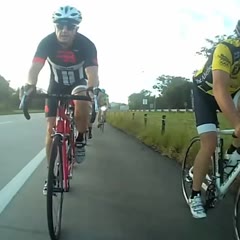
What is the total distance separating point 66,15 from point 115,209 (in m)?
2.38

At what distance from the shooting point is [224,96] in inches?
178

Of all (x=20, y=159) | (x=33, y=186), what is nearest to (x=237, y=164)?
(x=33, y=186)

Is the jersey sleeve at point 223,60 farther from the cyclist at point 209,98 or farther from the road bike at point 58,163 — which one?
the road bike at point 58,163

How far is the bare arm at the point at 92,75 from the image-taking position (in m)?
5.68

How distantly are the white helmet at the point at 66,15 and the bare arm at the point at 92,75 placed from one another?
58 centimetres

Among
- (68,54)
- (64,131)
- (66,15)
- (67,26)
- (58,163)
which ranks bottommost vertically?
(58,163)

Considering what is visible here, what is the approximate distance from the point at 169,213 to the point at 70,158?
1.34m

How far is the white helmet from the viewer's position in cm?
550

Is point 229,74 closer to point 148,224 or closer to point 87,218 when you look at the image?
point 148,224

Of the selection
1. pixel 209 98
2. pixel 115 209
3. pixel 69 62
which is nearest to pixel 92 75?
pixel 69 62

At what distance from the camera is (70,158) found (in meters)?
5.72

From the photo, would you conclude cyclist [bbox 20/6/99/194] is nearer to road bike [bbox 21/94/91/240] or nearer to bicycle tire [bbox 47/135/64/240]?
road bike [bbox 21/94/91/240]

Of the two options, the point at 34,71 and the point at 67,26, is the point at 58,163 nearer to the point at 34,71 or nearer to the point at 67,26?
the point at 34,71

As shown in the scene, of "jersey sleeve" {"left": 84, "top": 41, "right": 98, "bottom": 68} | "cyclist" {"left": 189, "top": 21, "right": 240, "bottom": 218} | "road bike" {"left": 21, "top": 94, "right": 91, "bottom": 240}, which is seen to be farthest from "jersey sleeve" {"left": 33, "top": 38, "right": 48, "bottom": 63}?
"cyclist" {"left": 189, "top": 21, "right": 240, "bottom": 218}
